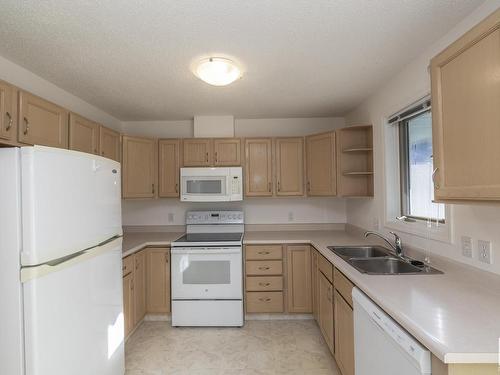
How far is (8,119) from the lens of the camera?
1.42 metres

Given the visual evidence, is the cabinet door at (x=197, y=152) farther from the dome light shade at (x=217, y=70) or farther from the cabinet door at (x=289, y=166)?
the dome light shade at (x=217, y=70)

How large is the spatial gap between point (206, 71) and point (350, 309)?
6.11 feet

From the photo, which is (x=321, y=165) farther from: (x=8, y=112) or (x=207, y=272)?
(x=8, y=112)

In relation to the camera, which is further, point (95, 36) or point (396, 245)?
point (396, 245)

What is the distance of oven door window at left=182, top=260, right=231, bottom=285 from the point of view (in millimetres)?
2764

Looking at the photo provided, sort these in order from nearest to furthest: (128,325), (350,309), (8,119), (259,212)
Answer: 1. (8,119)
2. (350,309)
3. (128,325)
4. (259,212)

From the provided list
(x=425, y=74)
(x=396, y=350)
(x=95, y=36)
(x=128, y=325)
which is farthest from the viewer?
(x=128, y=325)

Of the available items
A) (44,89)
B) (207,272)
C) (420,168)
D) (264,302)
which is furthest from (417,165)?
(44,89)

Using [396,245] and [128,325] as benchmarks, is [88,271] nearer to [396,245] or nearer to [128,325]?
[128,325]

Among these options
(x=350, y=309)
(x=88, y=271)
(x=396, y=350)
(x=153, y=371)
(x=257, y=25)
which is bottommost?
(x=153, y=371)

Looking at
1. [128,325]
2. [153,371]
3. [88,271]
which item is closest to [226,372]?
[153,371]

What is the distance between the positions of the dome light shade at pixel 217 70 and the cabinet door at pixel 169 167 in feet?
4.68

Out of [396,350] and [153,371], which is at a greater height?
[396,350]

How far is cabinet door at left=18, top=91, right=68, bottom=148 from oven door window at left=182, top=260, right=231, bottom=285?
5.34ft
